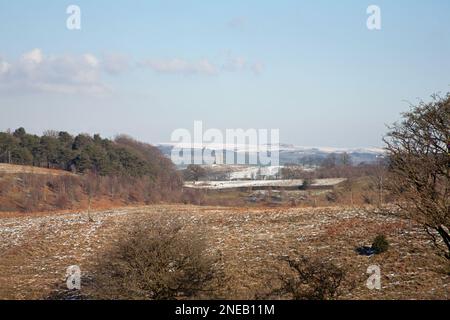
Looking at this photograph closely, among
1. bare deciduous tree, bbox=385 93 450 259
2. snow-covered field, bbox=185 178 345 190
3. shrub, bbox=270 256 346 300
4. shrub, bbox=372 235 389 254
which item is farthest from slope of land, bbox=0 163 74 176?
bare deciduous tree, bbox=385 93 450 259

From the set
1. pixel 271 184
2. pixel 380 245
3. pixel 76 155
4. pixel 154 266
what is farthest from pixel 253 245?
pixel 76 155

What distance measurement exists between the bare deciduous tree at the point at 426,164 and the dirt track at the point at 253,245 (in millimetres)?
5690

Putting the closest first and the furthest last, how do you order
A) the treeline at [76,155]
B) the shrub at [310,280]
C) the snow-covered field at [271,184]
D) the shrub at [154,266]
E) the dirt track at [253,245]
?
the shrub at [154,266] < the shrub at [310,280] < the dirt track at [253,245] < the treeline at [76,155] < the snow-covered field at [271,184]

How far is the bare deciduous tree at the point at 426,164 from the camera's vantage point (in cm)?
1267

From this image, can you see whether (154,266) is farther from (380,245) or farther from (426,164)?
(380,245)

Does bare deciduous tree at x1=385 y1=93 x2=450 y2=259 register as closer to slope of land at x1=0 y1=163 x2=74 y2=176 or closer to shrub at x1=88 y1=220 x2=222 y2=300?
shrub at x1=88 y1=220 x2=222 y2=300

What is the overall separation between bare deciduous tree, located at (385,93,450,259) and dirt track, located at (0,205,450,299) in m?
5.69

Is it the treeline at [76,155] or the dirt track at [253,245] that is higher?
the treeline at [76,155]

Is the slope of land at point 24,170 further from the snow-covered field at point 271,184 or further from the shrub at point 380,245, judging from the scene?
the shrub at point 380,245

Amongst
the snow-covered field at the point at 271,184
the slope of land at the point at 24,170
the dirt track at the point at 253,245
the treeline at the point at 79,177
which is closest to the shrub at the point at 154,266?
the dirt track at the point at 253,245

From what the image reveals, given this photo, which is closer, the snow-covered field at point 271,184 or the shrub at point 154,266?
the shrub at point 154,266

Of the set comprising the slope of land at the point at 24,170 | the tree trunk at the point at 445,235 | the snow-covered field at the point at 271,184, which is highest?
the tree trunk at the point at 445,235

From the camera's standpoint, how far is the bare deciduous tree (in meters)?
12.7
